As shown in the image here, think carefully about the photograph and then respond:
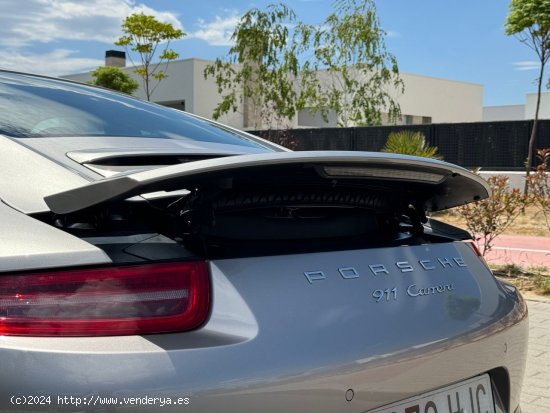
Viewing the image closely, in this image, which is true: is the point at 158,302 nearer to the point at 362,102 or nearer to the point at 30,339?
the point at 30,339

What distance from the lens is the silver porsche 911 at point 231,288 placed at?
1393 mm

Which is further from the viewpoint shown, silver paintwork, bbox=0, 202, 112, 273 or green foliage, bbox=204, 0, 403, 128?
green foliage, bbox=204, 0, 403, 128

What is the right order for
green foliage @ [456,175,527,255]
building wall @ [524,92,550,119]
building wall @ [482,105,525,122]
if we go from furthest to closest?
building wall @ [482,105,525,122]
building wall @ [524,92,550,119]
green foliage @ [456,175,527,255]

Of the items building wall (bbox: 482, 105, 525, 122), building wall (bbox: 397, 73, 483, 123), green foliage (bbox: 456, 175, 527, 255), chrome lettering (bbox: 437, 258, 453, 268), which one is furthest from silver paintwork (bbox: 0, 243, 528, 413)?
building wall (bbox: 482, 105, 525, 122)

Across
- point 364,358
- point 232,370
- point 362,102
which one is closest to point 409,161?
point 364,358

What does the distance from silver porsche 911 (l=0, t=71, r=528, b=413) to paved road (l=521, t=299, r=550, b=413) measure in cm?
172

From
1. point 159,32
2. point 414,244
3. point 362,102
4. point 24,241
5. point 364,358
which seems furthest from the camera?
point 159,32

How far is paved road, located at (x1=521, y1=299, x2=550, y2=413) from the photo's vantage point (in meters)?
3.62

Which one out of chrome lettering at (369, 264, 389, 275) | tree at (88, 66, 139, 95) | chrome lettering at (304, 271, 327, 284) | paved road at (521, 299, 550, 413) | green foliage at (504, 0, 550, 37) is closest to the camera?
chrome lettering at (304, 271, 327, 284)

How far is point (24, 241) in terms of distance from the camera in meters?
1.50

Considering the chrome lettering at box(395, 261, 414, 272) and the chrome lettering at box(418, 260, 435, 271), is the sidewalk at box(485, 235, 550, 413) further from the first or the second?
the chrome lettering at box(395, 261, 414, 272)

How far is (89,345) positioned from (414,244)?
1.11 m

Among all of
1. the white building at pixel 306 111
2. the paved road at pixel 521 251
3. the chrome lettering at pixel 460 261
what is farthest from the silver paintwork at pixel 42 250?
the white building at pixel 306 111

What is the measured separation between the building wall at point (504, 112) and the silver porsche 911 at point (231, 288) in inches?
2450
